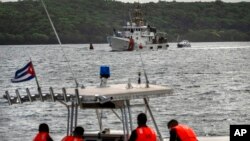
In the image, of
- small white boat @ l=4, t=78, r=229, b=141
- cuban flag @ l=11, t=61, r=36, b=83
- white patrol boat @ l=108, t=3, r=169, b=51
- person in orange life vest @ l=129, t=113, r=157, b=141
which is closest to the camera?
person in orange life vest @ l=129, t=113, r=157, b=141

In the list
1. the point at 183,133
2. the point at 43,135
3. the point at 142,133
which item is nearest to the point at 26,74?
the point at 43,135

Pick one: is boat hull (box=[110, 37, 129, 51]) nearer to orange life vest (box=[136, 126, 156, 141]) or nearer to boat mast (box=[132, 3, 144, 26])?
boat mast (box=[132, 3, 144, 26])

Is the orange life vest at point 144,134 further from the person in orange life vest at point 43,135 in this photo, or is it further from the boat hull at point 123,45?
the boat hull at point 123,45

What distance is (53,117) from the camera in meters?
46.4

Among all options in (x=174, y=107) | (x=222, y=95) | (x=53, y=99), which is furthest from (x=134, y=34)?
(x=53, y=99)

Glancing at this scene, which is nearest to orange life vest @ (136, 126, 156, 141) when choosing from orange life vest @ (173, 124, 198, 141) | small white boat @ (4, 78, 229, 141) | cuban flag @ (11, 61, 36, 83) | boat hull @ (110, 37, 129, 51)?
orange life vest @ (173, 124, 198, 141)

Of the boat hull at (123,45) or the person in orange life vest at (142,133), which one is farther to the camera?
the boat hull at (123,45)

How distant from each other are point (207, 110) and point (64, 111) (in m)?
9.30

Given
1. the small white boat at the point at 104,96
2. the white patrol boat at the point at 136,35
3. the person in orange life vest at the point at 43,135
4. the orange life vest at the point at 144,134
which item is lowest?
the white patrol boat at the point at 136,35

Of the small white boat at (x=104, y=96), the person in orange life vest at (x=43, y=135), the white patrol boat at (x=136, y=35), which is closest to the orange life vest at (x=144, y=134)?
the small white boat at (x=104, y=96)

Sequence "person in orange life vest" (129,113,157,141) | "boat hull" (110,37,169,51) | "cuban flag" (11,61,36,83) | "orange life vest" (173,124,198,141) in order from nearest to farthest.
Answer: "person in orange life vest" (129,113,157,141) < "orange life vest" (173,124,198,141) < "cuban flag" (11,61,36,83) < "boat hull" (110,37,169,51)

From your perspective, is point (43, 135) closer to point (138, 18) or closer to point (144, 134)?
point (144, 134)

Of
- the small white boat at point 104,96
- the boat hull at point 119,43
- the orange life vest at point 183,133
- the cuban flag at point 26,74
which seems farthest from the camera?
the boat hull at point 119,43

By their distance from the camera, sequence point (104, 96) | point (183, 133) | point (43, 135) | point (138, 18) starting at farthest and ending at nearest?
1. point (138, 18)
2. point (43, 135)
3. point (183, 133)
4. point (104, 96)
